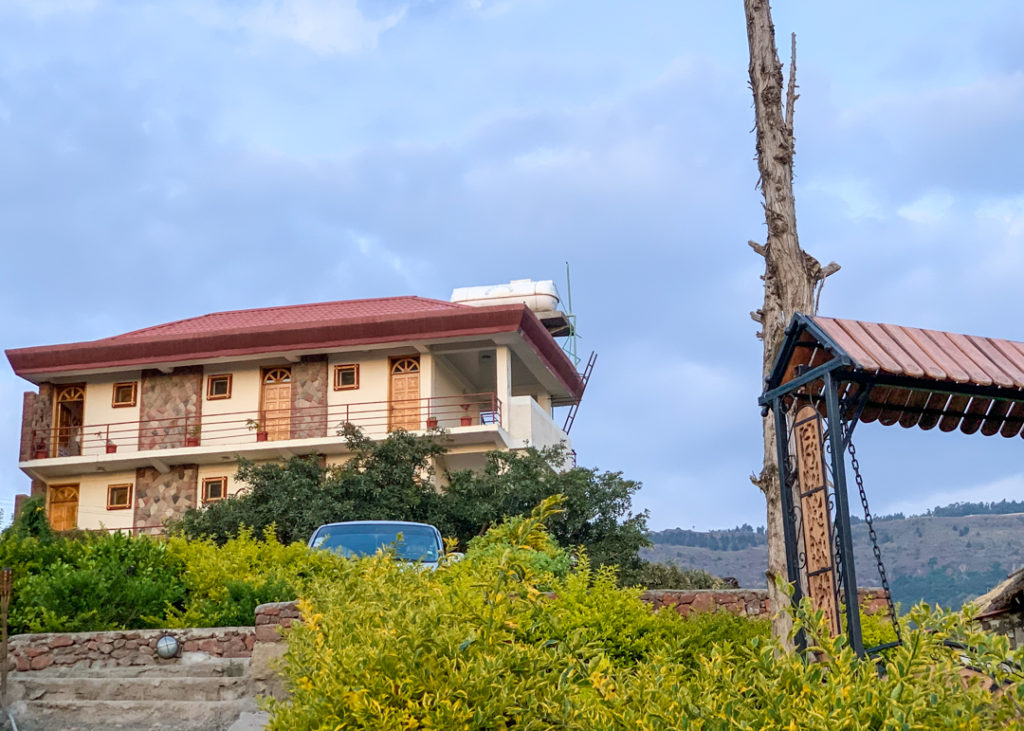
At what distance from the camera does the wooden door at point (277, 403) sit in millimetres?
27188

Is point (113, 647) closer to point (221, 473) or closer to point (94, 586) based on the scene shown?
point (94, 586)

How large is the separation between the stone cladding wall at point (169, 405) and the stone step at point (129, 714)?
56.5 ft

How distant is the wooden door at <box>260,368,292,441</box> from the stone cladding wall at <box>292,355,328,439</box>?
158mm

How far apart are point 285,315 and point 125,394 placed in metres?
4.55

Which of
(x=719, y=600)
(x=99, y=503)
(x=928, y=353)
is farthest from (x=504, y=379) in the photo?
(x=928, y=353)

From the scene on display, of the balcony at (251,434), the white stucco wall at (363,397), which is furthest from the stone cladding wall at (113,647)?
the white stucco wall at (363,397)

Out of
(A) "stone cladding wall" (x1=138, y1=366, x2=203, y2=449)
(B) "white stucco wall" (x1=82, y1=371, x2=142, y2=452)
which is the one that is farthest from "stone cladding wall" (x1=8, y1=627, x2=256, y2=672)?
(B) "white stucco wall" (x1=82, y1=371, x2=142, y2=452)

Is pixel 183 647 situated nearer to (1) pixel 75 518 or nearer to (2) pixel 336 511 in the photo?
(2) pixel 336 511

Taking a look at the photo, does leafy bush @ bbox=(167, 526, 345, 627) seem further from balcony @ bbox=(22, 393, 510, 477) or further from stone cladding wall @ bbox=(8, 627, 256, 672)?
balcony @ bbox=(22, 393, 510, 477)

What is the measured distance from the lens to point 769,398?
8141 millimetres

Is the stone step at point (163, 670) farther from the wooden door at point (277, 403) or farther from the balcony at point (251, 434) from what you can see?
the wooden door at point (277, 403)

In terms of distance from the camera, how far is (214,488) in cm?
2748

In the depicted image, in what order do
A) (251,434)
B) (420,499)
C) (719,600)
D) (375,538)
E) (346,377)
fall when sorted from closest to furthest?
1. (719,600)
2. (375,538)
3. (420,499)
4. (251,434)
5. (346,377)

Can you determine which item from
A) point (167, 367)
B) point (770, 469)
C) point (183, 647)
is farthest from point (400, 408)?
point (770, 469)
